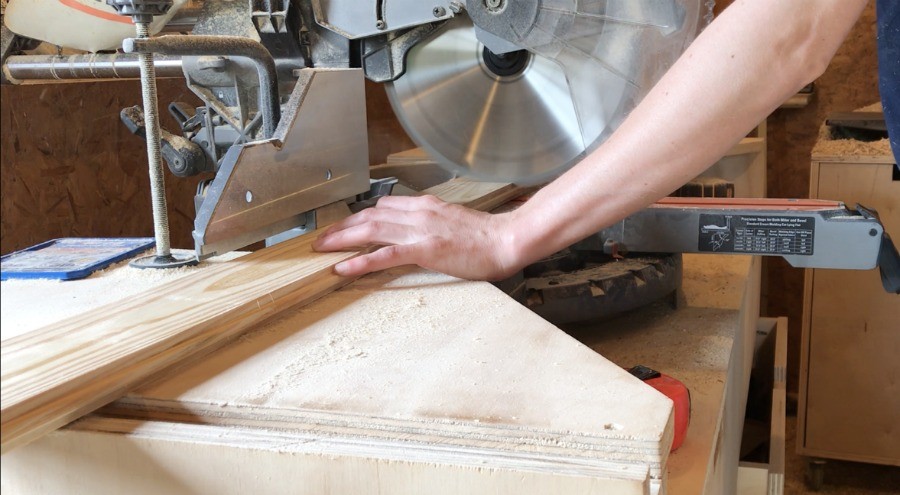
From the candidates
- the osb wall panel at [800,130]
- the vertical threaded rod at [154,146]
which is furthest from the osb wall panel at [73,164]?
the osb wall panel at [800,130]

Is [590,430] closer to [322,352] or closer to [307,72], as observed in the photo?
[322,352]

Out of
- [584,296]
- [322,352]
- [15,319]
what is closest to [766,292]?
[584,296]

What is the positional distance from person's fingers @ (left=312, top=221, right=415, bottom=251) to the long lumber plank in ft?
0.12

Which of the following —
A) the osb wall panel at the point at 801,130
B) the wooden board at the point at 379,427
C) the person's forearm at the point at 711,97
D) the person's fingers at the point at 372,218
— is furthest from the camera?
the osb wall panel at the point at 801,130

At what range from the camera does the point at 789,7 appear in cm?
104

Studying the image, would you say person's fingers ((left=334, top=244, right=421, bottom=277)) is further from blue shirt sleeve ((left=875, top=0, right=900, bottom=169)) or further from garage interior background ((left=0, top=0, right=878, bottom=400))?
garage interior background ((left=0, top=0, right=878, bottom=400))

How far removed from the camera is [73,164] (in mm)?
2369

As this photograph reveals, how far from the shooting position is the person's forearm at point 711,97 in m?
1.05

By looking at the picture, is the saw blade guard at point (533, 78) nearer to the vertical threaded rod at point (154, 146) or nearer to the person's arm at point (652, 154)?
the person's arm at point (652, 154)

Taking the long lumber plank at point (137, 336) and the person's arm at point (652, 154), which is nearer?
the long lumber plank at point (137, 336)

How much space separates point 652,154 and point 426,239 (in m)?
0.34

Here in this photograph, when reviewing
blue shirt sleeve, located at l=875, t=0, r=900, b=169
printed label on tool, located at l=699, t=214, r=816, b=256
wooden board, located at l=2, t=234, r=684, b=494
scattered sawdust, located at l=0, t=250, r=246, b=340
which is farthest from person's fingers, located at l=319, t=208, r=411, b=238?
blue shirt sleeve, located at l=875, t=0, r=900, b=169

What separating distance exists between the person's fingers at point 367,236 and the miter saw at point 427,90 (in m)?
0.09

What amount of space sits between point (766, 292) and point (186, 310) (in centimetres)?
320
